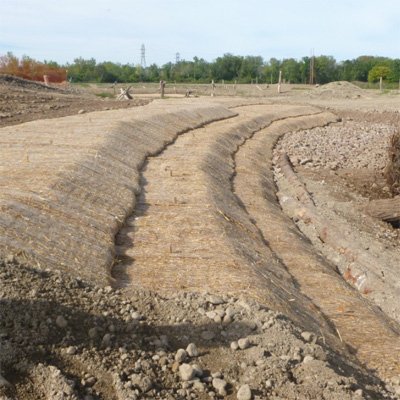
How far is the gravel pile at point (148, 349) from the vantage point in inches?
196

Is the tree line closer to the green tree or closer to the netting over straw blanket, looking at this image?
the green tree

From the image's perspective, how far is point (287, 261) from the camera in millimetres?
10148

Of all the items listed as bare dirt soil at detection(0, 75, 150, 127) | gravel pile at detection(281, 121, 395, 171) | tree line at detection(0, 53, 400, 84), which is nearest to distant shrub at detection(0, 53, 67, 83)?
tree line at detection(0, 53, 400, 84)

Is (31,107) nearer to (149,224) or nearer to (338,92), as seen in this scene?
(149,224)

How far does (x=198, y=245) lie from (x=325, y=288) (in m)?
2.05

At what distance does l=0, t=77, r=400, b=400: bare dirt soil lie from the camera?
17.5ft

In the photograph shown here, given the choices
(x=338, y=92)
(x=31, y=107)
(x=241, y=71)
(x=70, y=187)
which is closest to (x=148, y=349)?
(x=70, y=187)

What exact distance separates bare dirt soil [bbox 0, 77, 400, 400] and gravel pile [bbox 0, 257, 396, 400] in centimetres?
2

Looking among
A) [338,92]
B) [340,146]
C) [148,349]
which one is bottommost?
[340,146]

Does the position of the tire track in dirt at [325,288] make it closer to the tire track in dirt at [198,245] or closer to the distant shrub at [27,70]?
the tire track in dirt at [198,245]

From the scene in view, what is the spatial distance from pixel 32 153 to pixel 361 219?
25.0 ft

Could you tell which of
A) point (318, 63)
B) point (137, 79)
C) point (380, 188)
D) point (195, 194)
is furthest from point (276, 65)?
point (195, 194)

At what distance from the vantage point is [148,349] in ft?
18.7

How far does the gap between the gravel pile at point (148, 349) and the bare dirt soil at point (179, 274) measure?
0.05 feet
